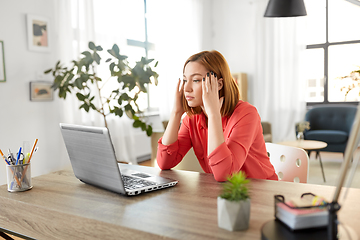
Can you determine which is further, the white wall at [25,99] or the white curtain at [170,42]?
the white curtain at [170,42]

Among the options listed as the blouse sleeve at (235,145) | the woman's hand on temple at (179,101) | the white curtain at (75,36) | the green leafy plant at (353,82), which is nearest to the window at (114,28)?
the white curtain at (75,36)

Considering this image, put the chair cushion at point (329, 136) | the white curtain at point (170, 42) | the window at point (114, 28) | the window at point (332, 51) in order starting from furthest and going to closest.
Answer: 1. the window at point (332, 51)
2. the white curtain at point (170, 42)
3. the chair cushion at point (329, 136)
4. the window at point (114, 28)

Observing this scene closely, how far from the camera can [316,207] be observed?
2.37 ft

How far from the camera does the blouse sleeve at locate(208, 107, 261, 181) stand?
123 centimetres

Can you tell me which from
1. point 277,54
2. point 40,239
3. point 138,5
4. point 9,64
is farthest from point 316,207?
point 277,54

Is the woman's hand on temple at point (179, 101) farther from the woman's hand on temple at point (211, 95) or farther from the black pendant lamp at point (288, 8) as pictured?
the black pendant lamp at point (288, 8)

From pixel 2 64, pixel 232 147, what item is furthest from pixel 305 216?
pixel 2 64

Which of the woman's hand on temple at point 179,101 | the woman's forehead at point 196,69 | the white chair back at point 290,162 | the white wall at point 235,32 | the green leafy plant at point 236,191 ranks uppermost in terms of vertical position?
the white wall at point 235,32

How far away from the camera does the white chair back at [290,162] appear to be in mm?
1455

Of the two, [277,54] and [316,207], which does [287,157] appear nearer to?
[316,207]

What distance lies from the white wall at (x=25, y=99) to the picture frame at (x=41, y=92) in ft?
0.15

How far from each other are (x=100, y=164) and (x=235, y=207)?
51 cm

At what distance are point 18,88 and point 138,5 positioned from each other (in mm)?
2270

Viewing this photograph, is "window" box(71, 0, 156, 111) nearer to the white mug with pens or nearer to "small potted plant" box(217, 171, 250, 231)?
the white mug with pens
